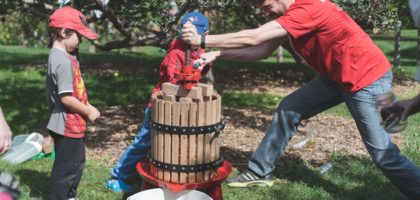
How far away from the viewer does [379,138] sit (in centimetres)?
407

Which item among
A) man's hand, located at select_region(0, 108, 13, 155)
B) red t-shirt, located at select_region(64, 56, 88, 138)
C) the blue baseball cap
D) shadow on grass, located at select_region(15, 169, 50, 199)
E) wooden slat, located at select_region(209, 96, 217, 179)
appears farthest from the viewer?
shadow on grass, located at select_region(15, 169, 50, 199)

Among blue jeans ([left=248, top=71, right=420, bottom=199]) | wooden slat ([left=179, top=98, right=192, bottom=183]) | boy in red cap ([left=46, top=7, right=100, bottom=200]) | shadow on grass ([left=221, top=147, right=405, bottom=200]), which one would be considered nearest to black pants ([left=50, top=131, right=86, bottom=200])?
boy in red cap ([left=46, top=7, right=100, bottom=200])

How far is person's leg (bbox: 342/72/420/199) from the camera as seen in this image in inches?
160

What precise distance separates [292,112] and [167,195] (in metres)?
1.43

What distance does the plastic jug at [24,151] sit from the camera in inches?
210

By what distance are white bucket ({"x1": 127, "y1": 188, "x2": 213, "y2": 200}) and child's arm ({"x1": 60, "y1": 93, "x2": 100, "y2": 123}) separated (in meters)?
0.65

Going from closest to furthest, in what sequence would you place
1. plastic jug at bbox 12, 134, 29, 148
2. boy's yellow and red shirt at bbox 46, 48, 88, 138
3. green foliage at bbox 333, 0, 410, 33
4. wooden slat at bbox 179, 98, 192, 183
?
wooden slat at bbox 179, 98, 192, 183
boy's yellow and red shirt at bbox 46, 48, 88, 138
plastic jug at bbox 12, 134, 29, 148
green foliage at bbox 333, 0, 410, 33

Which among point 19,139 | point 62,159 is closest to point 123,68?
point 19,139

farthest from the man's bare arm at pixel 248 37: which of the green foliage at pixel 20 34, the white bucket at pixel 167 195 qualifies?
the green foliage at pixel 20 34

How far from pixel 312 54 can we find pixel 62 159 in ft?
6.59

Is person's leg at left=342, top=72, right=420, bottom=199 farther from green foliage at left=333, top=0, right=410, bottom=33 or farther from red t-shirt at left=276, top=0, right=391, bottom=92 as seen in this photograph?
green foliage at left=333, top=0, right=410, bottom=33

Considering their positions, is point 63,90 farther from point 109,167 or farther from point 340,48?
point 340,48

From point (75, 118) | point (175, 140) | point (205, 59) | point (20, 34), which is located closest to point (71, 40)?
point (75, 118)

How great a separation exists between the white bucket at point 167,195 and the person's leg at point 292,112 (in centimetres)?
117
